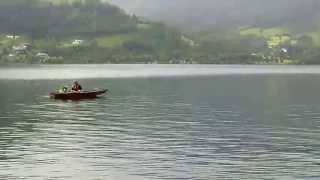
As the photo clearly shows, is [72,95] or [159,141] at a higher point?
[72,95]

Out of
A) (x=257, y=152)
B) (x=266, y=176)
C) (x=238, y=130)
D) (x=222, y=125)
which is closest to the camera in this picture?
(x=266, y=176)

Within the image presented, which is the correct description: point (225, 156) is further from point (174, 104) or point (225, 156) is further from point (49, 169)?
point (174, 104)

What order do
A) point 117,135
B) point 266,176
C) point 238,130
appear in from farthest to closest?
1. point 238,130
2. point 117,135
3. point 266,176

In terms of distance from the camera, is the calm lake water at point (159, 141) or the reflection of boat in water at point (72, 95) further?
the reflection of boat in water at point (72, 95)

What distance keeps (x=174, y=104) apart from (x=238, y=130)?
46565 millimetres

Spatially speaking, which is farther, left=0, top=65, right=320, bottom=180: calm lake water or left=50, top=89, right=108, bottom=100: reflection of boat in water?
left=50, top=89, right=108, bottom=100: reflection of boat in water

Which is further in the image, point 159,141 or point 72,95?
point 72,95

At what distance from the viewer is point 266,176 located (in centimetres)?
5303

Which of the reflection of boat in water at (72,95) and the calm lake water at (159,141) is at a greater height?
the reflection of boat in water at (72,95)

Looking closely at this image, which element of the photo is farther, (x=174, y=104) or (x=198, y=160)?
(x=174, y=104)

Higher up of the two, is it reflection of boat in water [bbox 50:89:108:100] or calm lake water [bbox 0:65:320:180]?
reflection of boat in water [bbox 50:89:108:100]

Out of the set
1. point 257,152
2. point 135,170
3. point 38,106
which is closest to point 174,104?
point 38,106

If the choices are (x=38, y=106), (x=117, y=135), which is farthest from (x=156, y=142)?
(x=38, y=106)

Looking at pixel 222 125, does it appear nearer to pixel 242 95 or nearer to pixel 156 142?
pixel 156 142
